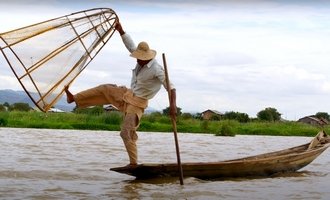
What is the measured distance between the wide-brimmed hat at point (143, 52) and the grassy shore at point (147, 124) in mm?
19988

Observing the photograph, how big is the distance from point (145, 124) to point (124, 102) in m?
23.5

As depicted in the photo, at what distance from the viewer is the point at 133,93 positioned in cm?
704

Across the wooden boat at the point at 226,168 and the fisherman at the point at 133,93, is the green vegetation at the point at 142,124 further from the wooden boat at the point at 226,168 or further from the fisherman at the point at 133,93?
the fisherman at the point at 133,93

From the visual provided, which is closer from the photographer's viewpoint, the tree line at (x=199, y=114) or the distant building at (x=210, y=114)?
the tree line at (x=199, y=114)

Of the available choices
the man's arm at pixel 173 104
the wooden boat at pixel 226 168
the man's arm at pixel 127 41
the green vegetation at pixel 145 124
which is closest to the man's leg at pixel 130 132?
the wooden boat at pixel 226 168

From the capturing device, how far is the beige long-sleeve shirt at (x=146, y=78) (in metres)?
6.91

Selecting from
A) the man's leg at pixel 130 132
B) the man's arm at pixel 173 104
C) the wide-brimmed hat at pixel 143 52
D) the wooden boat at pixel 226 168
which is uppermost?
the wide-brimmed hat at pixel 143 52

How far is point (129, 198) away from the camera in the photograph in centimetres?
588

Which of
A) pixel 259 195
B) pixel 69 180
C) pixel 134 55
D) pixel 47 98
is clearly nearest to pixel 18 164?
pixel 69 180

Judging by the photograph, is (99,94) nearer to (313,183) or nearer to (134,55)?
(134,55)

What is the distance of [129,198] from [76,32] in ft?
6.83

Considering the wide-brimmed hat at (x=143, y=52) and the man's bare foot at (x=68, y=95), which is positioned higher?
the wide-brimmed hat at (x=143, y=52)

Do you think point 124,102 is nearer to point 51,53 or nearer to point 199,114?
point 51,53

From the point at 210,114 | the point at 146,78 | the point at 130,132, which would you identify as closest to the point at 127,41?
the point at 146,78
